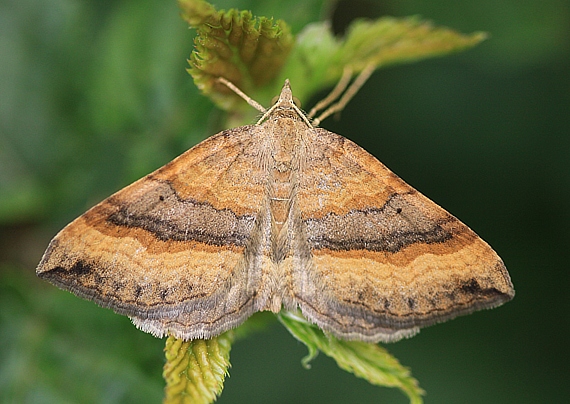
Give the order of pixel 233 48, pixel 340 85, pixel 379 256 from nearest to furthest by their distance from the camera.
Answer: pixel 233 48 → pixel 379 256 → pixel 340 85

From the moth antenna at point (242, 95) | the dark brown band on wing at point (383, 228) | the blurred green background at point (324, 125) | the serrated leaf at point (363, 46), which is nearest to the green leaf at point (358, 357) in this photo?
the dark brown band on wing at point (383, 228)

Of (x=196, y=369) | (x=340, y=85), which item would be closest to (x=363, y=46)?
(x=340, y=85)

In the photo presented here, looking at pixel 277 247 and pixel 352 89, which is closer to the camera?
pixel 277 247

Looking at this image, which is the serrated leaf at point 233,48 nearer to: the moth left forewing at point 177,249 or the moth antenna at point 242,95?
the moth antenna at point 242,95

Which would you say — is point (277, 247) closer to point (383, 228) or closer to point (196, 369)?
point (383, 228)

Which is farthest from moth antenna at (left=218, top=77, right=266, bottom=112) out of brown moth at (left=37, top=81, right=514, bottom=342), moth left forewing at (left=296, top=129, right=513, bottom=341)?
moth left forewing at (left=296, top=129, right=513, bottom=341)

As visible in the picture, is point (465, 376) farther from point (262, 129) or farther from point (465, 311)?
point (262, 129)

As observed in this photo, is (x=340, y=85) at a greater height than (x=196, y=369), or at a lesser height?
greater
